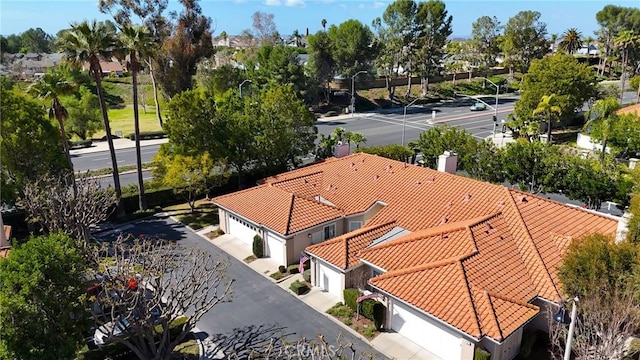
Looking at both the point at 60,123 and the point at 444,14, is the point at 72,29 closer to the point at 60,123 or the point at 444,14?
the point at 60,123

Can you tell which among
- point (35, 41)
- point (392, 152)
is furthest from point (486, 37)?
point (35, 41)

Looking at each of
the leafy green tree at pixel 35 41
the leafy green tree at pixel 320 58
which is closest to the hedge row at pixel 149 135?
the leafy green tree at pixel 320 58

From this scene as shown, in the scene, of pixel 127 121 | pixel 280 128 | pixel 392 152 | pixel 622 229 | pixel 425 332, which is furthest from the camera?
pixel 127 121

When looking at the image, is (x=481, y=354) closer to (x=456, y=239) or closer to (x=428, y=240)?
(x=456, y=239)

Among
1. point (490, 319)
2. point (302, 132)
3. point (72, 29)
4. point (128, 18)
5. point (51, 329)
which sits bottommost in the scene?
point (490, 319)

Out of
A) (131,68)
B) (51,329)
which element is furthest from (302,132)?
(51,329)

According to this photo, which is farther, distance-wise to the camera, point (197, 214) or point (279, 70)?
point (279, 70)
